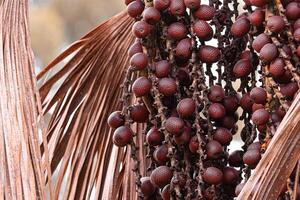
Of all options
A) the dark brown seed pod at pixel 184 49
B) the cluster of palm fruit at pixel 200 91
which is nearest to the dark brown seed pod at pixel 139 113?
the cluster of palm fruit at pixel 200 91

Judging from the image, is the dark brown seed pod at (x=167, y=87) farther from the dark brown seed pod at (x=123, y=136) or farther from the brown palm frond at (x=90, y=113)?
the brown palm frond at (x=90, y=113)

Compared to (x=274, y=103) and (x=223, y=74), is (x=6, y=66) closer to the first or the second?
(x=223, y=74)

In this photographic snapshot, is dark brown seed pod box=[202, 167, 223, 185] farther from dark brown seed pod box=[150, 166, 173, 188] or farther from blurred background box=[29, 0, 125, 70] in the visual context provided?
blurred background box=[29, 0, 125, 70]

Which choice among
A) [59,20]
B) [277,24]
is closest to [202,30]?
[277,24]

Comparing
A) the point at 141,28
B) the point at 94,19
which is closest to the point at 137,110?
the point at 141,28

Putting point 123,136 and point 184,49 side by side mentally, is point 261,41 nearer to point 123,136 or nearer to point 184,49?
point 184,49

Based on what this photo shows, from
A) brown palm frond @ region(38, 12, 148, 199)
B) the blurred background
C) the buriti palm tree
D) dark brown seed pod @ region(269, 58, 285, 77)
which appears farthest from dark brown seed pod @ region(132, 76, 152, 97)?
the blurred background
